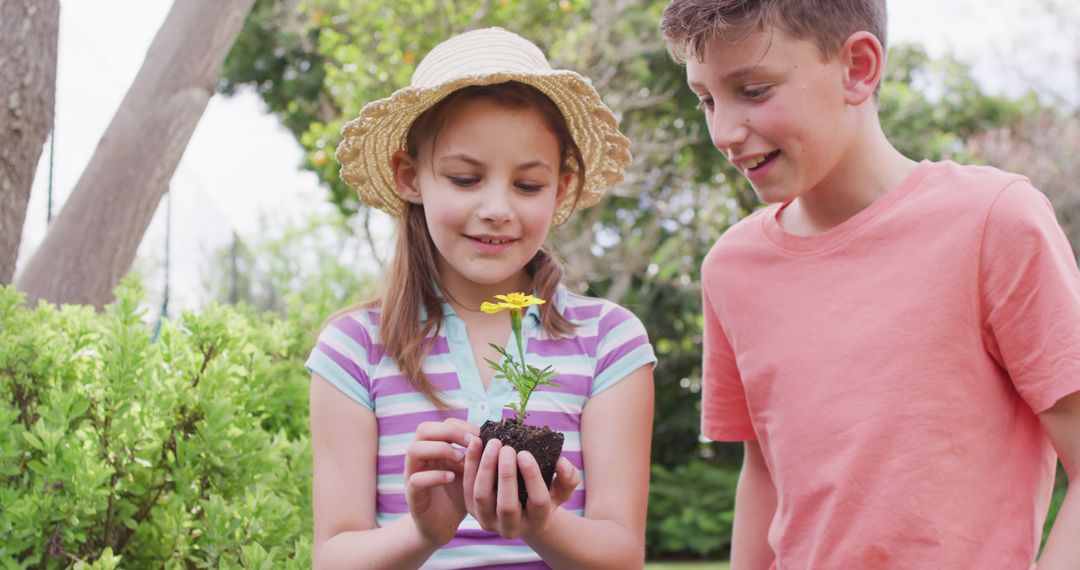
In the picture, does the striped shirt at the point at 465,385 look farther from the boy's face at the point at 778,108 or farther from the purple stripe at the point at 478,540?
the boy's face at the point at 778,108

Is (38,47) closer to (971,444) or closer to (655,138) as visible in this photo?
(971,444)

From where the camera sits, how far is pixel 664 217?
11.3 metres

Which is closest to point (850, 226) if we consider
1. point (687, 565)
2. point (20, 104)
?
point (20, 104)

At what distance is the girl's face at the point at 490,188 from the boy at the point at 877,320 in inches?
14.5

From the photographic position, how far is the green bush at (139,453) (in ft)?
8.41

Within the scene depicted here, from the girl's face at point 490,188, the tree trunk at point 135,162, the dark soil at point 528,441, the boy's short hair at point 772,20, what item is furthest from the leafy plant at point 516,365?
the tree trunk at point 135,162

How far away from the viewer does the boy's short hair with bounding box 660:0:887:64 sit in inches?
80.7

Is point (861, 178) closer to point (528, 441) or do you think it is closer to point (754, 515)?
point (754, 515)

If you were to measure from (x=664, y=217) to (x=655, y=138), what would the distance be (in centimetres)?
89

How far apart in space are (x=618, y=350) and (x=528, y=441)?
589 millimetres

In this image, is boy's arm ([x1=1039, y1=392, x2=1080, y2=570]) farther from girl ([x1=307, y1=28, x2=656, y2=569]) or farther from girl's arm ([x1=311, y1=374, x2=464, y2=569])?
girl's arm ([x1=311, y1=374, x2=464, y2=569])

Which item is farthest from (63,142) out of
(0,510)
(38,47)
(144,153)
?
(0,510)

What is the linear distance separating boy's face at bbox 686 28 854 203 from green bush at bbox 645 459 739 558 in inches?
312

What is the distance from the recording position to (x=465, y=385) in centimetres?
221
